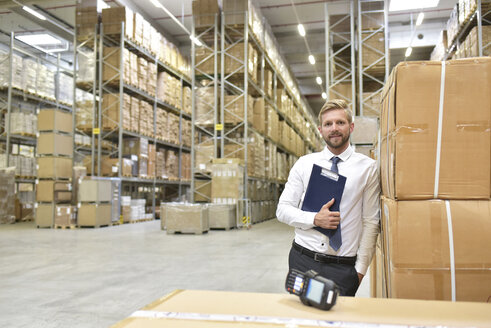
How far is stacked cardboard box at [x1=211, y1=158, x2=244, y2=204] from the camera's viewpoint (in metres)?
10.5

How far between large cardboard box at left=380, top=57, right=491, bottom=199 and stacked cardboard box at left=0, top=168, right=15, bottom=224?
12.8m

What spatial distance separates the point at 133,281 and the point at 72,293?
70cm

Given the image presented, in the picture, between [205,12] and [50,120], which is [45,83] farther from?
[205,12]

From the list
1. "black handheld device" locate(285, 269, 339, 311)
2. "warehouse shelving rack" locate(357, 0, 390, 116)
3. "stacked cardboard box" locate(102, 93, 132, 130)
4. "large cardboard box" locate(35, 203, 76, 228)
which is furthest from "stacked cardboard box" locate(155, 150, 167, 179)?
"black handheld device" locate(285, 269, 339, 311)

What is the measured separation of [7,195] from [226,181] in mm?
6710

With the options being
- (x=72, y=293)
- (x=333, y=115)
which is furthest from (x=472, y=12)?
(x=72, y=293)

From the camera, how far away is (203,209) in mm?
9414

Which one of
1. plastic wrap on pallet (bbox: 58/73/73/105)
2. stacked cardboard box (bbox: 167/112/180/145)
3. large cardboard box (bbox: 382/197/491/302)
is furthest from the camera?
plastic wrap on pallet (bbox: 58/73/73/105)

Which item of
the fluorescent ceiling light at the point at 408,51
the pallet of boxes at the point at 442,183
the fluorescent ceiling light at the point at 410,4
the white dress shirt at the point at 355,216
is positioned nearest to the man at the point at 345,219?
the white dress shirt at the point at 355,216

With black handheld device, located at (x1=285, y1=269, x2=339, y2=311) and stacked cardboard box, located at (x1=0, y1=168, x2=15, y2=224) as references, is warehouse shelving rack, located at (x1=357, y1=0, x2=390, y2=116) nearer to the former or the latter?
black handheld device, located at (x1=285, y1=269, x2=339, y2=311)

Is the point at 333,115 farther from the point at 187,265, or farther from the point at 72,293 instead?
the point at 187,265

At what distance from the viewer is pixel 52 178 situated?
1100 cm

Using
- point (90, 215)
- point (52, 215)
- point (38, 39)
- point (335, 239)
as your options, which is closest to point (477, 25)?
point (335, 239)

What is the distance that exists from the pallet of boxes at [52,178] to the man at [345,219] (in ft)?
32.5
